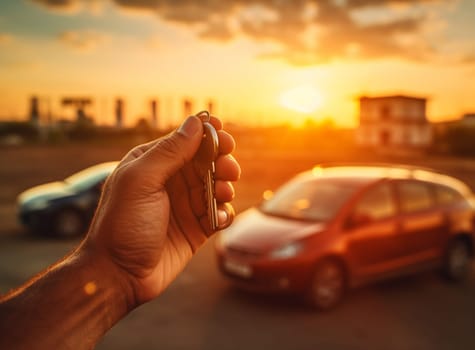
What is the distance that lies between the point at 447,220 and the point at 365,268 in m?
1.76

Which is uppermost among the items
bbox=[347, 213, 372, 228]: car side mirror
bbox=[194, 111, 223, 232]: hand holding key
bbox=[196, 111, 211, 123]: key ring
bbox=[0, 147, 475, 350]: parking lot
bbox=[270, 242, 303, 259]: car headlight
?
bbox=[196, 111, 211, 123]: key ring

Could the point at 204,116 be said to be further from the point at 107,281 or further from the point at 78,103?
the point at 78,103

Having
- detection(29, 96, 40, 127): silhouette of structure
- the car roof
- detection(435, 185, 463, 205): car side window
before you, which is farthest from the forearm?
detection(29, 96, 40, 127): silhouette of structure

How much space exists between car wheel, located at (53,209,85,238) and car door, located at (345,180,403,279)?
223 inches

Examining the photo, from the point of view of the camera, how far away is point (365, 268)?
5.86 meters

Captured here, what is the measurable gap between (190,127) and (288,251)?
3663mm

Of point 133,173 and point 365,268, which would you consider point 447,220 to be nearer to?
point 365,268

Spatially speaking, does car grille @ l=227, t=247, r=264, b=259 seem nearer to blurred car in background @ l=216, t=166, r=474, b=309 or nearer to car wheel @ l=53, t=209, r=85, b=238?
blurred car in background @ l=216, t=166, r=474, b=309

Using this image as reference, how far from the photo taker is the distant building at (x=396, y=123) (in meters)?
47.0

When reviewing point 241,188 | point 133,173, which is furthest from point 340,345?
point 241,188

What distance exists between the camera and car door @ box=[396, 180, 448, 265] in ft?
20.6

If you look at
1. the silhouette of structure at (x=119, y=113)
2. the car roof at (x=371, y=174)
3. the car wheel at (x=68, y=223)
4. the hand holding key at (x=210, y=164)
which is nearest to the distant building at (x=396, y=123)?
the silhouette of structure at (x=119, y=113)

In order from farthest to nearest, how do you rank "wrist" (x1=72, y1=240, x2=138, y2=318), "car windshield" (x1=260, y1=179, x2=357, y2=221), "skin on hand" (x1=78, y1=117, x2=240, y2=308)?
"car windshield" (x1=260, y1=179, x2=357, y2=221) < "skin on hand" (x1=78, y1=117, x2=240, y2=308) < "wrist" (x1=72, y1=240, x2=138, y2=318)

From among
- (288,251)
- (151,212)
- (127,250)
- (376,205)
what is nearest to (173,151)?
(151,212)
